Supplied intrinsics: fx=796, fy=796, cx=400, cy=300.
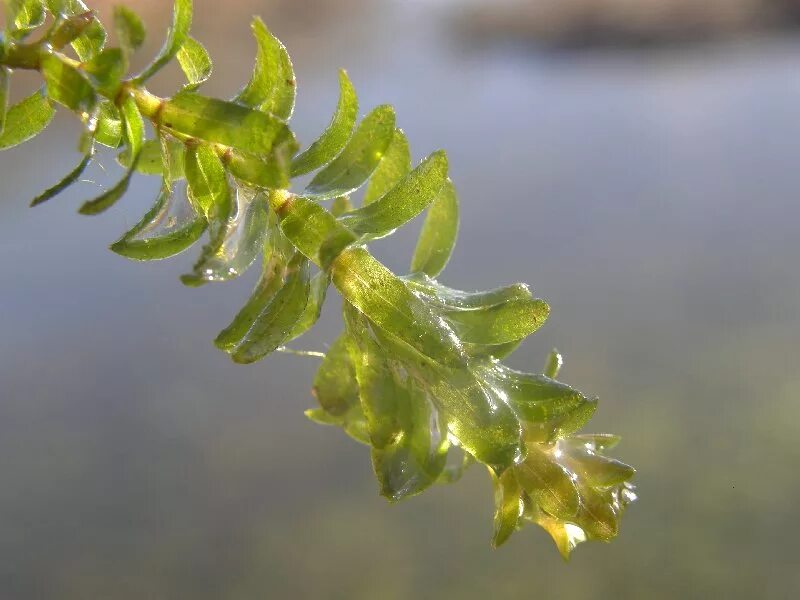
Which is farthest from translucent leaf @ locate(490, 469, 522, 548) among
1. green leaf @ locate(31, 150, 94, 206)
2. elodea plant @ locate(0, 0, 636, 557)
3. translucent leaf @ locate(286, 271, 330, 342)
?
green leaf @ locate(31, 150, 94, 206)

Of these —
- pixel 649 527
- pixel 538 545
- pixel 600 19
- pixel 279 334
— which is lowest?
pixel 538 545

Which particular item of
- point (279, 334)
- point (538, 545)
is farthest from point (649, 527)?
point (279, 334)

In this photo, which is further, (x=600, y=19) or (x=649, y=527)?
(x=600, y=19)

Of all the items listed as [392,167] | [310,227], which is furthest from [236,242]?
[392,167]

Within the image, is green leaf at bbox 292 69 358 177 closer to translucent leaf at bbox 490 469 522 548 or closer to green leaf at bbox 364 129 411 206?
green leaf at bbox 364 129 411 206

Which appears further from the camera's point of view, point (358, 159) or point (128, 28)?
point (358, 159)

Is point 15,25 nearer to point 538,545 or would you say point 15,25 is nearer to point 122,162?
point 122,162

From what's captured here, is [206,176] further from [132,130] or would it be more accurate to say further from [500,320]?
[500,320]
